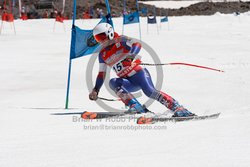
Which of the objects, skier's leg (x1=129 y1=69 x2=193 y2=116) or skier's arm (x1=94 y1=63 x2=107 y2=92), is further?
skier's arm (x1=94 y1=63 x2=107 y2=92)

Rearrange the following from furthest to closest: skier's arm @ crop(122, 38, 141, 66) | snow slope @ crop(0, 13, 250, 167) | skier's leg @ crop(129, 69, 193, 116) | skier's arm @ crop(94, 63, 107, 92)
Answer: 1. skier's arm @ crop(94, 63, 107, 92)
2. skier's arm @ crop(122, 38, 141, 66)
3. skier's leg @ crop(129, 69, 193, 116)
4. snow slope @ crop(0, 13, 250, 167)

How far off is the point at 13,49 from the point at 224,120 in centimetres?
1481

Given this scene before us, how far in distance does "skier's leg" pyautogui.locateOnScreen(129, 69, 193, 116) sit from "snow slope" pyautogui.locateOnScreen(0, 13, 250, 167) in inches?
18.6

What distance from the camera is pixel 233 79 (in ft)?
36.9

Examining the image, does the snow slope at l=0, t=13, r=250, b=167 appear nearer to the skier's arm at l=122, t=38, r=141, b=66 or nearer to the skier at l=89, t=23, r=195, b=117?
the skier at l=89, t=23, r=195, b=117

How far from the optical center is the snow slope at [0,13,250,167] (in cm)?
418

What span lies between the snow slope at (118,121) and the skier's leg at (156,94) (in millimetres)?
472

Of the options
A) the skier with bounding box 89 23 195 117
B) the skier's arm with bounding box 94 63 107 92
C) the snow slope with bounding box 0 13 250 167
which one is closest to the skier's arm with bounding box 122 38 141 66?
the skier with bounding box 89 23 195 117

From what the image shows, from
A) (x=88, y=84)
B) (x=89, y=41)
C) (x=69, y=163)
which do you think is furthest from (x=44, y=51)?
(x=69, y=163)

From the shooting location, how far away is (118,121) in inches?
247

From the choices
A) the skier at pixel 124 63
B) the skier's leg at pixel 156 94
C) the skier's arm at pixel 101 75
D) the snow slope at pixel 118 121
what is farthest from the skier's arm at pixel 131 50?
the snow slope at pixel 118 121

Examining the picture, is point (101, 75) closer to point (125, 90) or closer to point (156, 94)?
point (125, 90)

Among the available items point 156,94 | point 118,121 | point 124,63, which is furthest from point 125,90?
point 118,121

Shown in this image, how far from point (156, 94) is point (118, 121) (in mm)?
706
